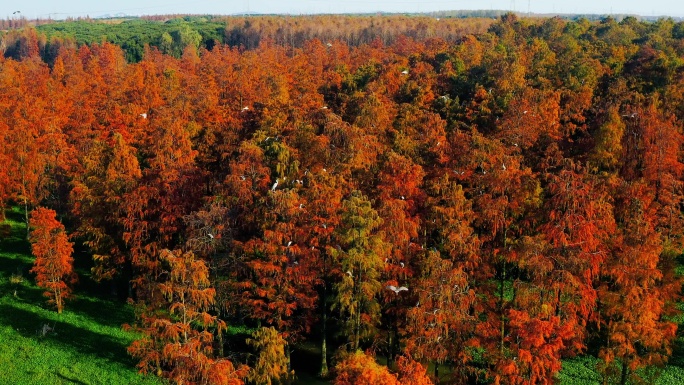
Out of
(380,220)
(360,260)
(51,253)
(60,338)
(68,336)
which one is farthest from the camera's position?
(51,253)

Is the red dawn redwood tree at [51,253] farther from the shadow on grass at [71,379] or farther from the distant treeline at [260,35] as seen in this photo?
the distant treeline at [260,35]

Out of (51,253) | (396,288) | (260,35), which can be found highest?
(260,35)

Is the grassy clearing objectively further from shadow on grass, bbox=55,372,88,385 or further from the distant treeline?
the distant treeline

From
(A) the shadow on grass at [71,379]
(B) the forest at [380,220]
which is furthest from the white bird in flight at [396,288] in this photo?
(A) the shadow on grass at [71,379]

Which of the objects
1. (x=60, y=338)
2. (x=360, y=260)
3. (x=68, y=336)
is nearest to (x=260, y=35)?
(x=68, y=336)

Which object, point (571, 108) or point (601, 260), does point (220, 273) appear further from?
point (571, 108)

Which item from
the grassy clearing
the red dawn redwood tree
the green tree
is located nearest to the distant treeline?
the grassy clearing

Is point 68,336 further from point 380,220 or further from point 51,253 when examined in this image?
point 380,220
